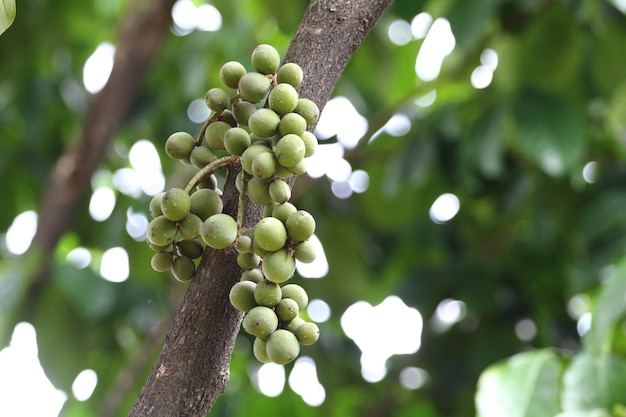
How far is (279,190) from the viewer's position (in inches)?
29.4

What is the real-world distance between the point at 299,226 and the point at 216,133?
0.15 m

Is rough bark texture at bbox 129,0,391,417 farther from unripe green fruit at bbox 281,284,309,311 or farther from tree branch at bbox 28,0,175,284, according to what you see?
tree branch at bbox 28,0,175,284

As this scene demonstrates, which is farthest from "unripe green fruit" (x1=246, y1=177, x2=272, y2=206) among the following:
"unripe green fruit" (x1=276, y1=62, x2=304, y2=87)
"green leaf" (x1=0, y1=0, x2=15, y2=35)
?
"green leaf" (x1=0, y1=0, x2=15, y2=35)

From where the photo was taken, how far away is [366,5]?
34.3 inches

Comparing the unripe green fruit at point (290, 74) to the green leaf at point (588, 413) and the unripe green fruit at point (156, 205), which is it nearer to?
the unripe green fruit at point (156, 205)

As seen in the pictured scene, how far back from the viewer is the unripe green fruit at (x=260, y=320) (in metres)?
0.74

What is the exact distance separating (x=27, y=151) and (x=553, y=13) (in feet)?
6.41

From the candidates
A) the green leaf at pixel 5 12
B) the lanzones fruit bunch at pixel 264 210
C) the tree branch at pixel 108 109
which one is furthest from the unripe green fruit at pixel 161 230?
the tree branch at pixel 108 109

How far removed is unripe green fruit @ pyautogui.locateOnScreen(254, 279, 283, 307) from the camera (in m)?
0.74

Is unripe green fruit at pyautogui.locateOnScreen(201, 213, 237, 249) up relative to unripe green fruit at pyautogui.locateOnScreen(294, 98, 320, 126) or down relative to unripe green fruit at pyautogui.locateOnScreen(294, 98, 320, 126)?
down

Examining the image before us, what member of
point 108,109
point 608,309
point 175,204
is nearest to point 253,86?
point 175,204

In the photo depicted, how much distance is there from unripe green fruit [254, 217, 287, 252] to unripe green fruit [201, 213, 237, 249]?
0.02m

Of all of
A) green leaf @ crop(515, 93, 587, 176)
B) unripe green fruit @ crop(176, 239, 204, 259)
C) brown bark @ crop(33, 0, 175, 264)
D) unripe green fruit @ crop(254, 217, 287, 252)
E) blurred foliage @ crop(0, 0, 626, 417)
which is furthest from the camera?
brown bark @ crop(33, 0, 175, 264)

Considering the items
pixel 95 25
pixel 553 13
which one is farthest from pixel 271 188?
pixel 95 25
